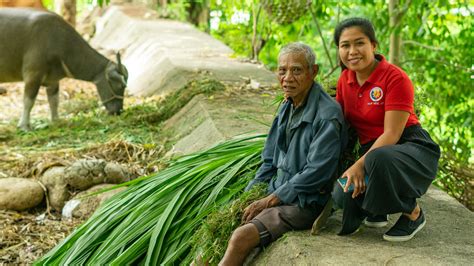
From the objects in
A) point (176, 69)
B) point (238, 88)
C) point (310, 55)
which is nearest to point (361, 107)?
point (310, 55)

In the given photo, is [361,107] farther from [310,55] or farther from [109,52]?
[109,52]

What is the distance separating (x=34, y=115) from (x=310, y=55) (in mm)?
6165

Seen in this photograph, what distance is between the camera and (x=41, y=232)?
478 centimetres

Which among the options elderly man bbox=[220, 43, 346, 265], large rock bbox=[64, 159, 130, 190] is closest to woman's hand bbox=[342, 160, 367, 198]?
elderly man bbox=[220, 43, 346, 265]

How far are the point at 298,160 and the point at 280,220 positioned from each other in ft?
1.04

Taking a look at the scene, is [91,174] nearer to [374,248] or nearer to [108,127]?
[108,127]

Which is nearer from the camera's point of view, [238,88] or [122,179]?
[122,179]

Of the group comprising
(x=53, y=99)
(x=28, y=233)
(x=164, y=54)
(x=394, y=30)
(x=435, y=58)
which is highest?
(x=394, y=30)

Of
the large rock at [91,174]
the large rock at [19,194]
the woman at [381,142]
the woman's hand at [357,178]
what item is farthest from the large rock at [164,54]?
the woman's hand at [357,178]

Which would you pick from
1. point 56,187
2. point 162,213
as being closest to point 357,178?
point 162,213

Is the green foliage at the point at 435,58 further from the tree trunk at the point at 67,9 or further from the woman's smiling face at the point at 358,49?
the tree trunk at the point at 67,9

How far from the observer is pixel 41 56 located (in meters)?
7.70

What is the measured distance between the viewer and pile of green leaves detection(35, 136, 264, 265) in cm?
344

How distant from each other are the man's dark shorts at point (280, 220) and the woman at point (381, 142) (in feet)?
0.58
